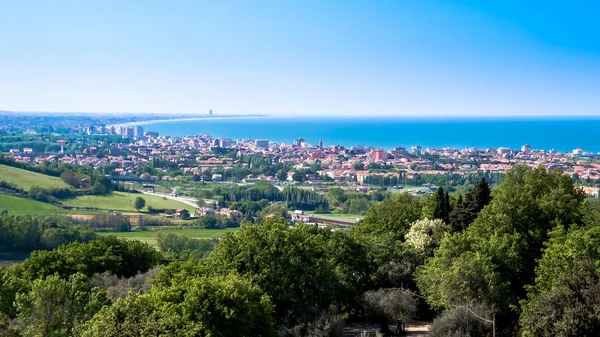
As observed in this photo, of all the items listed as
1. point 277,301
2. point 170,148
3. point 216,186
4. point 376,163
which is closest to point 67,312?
point 277,301

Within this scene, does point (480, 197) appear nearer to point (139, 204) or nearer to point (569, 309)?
point (569, 309)

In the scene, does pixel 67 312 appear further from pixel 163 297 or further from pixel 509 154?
A: pixel 509 154

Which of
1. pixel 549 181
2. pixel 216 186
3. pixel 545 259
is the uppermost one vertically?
pixel 549 181

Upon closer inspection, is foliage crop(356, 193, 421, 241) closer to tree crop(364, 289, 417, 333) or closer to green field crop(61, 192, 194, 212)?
tree crop(364, 289, 417, 333)

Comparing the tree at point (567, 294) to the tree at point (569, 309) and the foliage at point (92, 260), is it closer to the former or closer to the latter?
the tree at point (569, 309)

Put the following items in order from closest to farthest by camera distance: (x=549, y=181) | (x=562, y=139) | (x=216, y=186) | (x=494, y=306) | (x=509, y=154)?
1. (x=494, y=306)
2. (x=549, y=181)
3. (x=216, y=186)
4. (x=509, y=154)
5. (x=562, y=139)

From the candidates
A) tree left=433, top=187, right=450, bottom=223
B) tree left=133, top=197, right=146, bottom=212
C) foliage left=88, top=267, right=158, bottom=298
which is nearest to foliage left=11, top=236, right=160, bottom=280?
foliage left=88, top=267, right=158, bottom=298

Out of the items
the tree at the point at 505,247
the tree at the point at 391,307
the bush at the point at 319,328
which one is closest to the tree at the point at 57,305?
the bush at the point at 319,328

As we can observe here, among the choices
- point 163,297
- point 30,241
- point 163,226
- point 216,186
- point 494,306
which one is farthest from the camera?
point 216,186
